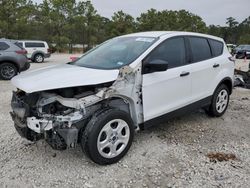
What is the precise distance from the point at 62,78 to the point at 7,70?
28.6 ft

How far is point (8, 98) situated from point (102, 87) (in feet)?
15.8

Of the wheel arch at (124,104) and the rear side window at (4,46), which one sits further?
the rear side window at (4,46)

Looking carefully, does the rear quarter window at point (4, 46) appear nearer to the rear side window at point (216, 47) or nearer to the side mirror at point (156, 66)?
the rear side window at point (216, 47)

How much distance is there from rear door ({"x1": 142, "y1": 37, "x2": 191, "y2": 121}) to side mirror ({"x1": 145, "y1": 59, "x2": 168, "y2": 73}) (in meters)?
0.07

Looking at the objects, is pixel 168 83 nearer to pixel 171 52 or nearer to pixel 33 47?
pixel 171 52

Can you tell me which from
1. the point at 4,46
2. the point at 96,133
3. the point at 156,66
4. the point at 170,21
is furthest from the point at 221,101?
the point at 170,21

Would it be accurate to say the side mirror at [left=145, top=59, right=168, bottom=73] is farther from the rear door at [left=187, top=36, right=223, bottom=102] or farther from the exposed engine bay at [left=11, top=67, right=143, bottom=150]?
the rear door at [left=187, top=36, right=223, bottom=102]

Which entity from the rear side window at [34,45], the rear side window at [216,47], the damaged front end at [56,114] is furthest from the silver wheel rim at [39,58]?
the damaged front end at [56,114]

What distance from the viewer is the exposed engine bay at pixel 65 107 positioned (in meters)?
3.60

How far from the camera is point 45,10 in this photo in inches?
1588

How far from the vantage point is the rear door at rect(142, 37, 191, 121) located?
4.26m

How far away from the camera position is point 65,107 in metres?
3.78

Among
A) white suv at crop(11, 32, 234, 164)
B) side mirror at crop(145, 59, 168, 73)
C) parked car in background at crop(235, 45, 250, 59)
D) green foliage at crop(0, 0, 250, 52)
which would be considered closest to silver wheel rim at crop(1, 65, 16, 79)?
white suv at crop(11, 32, 234, 164)

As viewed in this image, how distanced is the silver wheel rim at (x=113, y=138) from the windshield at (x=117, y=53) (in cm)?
79
